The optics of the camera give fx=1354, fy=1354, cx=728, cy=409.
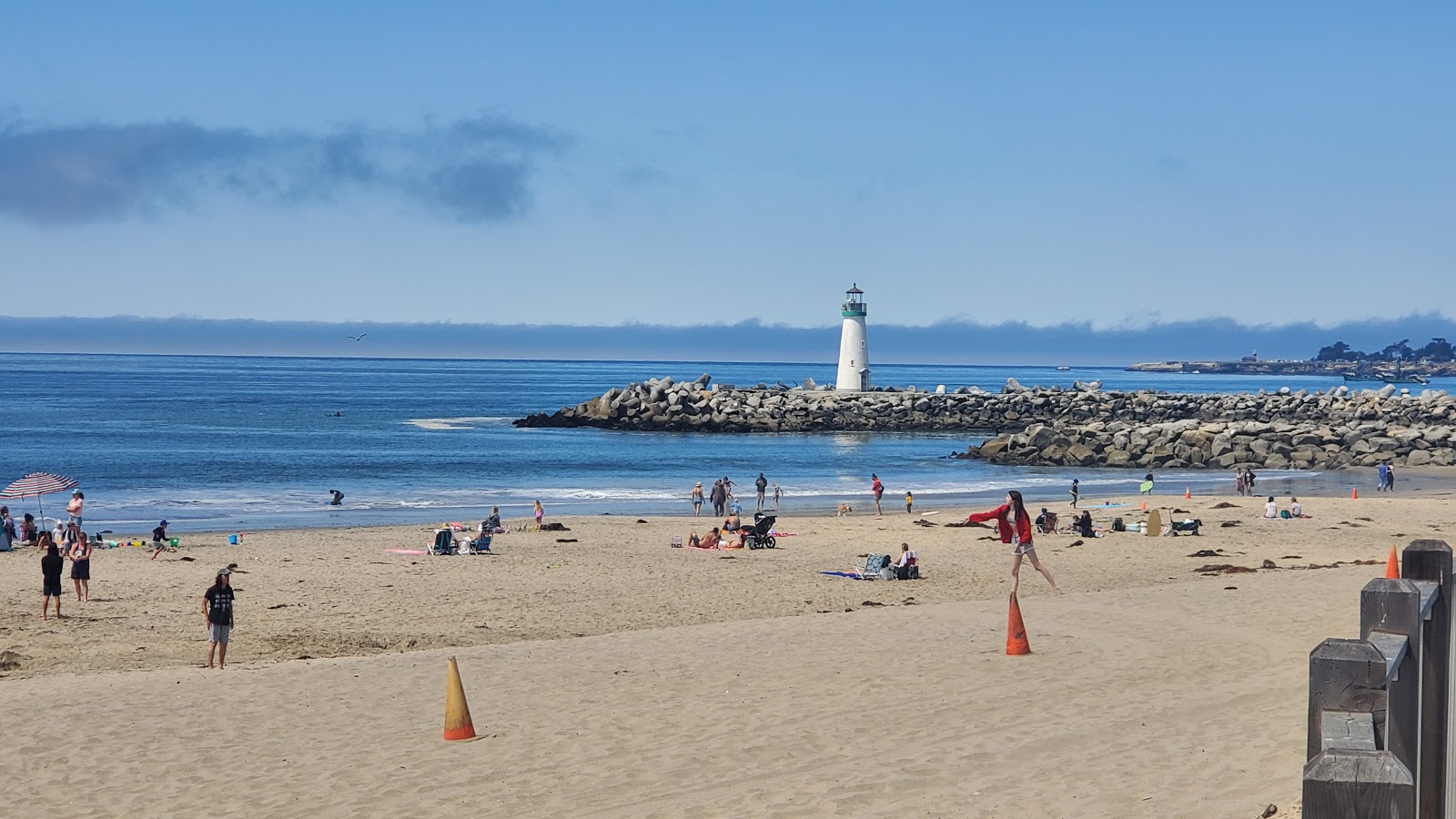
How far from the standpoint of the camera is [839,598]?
2048 centimetres

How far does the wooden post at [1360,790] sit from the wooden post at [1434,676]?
4.87 ft

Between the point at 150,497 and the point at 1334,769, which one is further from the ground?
the point at 1334,769

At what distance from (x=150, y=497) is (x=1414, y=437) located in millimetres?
50149

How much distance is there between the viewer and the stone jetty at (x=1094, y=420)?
56.4 metres

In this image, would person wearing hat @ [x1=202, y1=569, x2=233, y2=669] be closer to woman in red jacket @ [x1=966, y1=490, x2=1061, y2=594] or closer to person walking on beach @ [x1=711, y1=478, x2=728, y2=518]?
woman in red jacket @ [x1=966, y1=490, x2=1061, y2=594]

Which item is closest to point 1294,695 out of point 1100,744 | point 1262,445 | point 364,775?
point 1100,744

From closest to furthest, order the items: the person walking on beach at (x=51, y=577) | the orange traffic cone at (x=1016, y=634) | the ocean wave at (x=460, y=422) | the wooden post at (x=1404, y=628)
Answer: the wooden post at (x=1404, y=628) → the orange traffic cone at (x=1016, y=634) → the person walking on beach at (x=51, y=577) → the ocean wave at (x=460, y=422)

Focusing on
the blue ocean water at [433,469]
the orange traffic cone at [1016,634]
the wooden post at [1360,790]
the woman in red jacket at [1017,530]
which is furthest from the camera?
the blue ocean water at [433,469]

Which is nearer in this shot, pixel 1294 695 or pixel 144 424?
pixel 1294 695

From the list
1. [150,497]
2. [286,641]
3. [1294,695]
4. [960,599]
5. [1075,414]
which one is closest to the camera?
[1294,695]

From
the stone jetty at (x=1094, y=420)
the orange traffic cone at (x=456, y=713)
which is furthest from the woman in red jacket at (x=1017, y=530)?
the stone jetty at (x=1094, y=420)

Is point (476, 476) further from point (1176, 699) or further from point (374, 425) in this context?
point (1176, 699)

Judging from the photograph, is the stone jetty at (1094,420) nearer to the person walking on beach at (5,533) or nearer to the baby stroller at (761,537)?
the baby stroller at (761,537)

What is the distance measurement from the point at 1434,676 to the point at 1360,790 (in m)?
1.72
